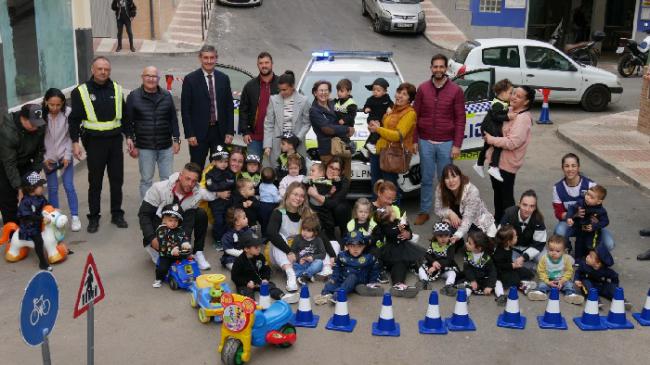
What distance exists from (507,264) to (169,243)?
333 centimetres

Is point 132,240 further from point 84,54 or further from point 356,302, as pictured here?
point 84,54

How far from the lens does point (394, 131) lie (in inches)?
368

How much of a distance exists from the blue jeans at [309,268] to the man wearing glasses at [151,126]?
217cm

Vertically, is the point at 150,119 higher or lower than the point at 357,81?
lower

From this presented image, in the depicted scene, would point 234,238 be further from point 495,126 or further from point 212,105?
point 495,126

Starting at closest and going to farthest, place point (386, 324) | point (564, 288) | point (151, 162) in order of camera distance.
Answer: point (386, 324) < point (564, 288) < point (151, 162)

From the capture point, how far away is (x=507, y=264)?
314 inches

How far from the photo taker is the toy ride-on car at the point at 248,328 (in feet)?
20.7

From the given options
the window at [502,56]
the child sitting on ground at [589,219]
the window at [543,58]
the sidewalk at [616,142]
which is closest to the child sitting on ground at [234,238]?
the child sitting on ground at [589,219]

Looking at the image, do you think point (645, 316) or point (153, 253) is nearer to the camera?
point (645, 316)

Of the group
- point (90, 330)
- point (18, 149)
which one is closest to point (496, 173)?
point (90, 330)

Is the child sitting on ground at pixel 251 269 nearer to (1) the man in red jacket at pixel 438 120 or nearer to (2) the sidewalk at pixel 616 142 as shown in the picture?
(1) the man in red jacket at pixel 438 120

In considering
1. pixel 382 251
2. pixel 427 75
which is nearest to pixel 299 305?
pixel 382 251

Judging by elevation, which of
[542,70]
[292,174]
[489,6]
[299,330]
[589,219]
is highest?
[489,6]
